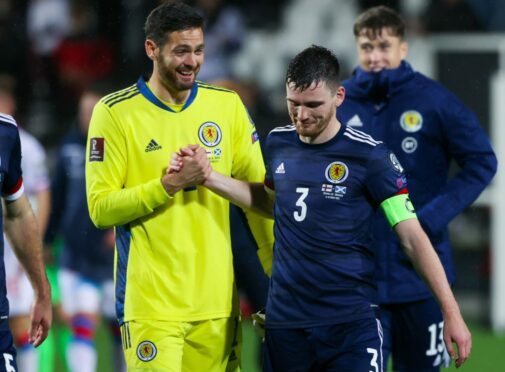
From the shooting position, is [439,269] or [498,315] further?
[498,315]

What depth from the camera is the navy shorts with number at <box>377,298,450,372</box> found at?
636cm

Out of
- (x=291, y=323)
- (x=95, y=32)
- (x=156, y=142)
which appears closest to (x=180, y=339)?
(x=291, y=323)

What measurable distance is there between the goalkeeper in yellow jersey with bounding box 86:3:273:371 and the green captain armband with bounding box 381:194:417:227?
72cm

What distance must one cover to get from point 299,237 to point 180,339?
0.64 m

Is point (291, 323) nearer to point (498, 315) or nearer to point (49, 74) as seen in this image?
point (498, 315)

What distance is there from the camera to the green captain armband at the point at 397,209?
17.0 feet

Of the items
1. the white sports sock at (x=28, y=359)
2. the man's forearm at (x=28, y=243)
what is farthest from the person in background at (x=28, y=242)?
the white sports sock at (x=28, y=359)

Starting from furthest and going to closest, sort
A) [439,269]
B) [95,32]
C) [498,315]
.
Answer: [95,32]
[498,315]
[439,269]

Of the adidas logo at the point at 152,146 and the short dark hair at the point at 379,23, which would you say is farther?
the short dark hair at the point at 379,23

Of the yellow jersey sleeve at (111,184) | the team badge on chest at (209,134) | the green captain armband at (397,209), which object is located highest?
the team badge on chest at (209,134)

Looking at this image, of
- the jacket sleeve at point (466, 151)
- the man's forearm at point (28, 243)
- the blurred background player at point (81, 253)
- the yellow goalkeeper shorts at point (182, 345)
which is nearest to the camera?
the yellow goalkeeper shorts at point (182, 345)

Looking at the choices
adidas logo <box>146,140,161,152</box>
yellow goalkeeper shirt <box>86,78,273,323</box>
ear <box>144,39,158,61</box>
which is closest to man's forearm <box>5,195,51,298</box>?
yellow goalkeeper shirt <box>86,78,273,323</box>

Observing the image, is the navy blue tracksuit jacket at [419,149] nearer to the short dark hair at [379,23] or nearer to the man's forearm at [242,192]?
the short dark hair at [379,23]

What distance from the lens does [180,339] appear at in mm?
5359
